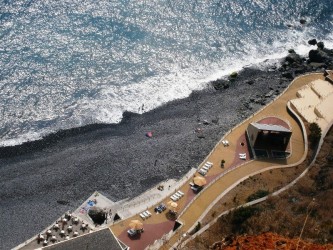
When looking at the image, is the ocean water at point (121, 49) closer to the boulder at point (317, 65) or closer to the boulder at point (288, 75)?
the boulder at point (317, 65)

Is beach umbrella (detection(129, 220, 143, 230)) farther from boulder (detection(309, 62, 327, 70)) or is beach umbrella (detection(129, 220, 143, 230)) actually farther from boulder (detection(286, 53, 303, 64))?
boulder (detection(309, 62, 327, 70))

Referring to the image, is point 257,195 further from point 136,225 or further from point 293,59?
point 293,59

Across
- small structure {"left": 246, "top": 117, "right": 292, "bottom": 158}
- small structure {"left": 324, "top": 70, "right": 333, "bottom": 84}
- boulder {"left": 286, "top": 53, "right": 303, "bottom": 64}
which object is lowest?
small structure {"left": 246, "top": 117, "right": 292, "bottom": 158}

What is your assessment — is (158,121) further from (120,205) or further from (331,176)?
(331,176)

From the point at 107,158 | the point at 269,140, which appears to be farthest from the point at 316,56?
the point at 107,158

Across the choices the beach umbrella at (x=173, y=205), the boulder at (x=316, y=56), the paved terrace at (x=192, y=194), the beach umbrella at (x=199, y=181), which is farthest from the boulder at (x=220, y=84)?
the beach umbrella at (x=173, y=205)

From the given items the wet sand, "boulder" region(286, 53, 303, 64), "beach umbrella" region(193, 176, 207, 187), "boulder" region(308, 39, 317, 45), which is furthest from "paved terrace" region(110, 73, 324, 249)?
"boulder" region(308, 39, 317, 45)
